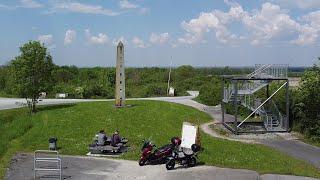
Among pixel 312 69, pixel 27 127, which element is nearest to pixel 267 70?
pixel 312 69

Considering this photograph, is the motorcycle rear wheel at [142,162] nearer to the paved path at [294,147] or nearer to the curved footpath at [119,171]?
the curved footpath at [119,171]

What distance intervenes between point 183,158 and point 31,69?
20.6 m

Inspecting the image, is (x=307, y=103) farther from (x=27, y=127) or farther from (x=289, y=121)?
(x=27, y=127)

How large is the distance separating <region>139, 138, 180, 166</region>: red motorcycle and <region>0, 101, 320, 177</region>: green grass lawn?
167 cm

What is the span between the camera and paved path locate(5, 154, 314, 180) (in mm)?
17750

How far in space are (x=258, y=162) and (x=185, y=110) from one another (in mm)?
18289

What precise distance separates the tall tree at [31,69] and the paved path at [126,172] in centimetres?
1657

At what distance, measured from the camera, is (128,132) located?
2788 centimetres

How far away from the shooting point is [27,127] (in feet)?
99.8

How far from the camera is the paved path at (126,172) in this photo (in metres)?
17.8

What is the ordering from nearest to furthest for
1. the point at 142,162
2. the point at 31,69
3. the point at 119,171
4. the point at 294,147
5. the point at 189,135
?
the point at 119,171, the point at 142,162, the point at 189,135, the point at 294,147, the point at 31,69

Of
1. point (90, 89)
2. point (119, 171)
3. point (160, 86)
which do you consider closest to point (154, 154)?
point (119, 171)

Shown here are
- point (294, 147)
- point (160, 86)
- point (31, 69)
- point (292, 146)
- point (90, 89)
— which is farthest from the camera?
point (160, 86)

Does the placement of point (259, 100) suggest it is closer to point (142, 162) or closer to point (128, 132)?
point (128, 132)
